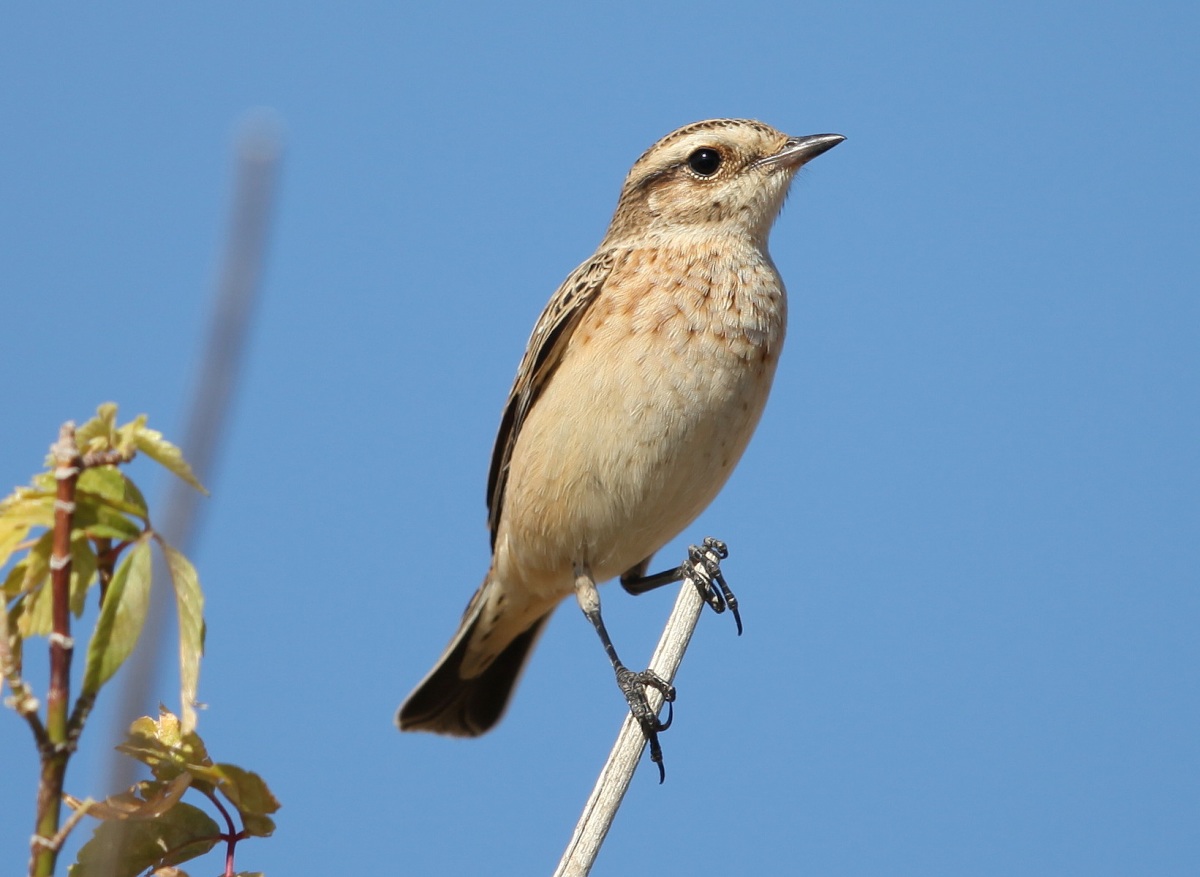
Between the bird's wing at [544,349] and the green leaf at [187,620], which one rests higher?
the bird's wing at [544,349]

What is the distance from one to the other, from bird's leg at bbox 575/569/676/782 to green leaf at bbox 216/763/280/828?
7.84 ft

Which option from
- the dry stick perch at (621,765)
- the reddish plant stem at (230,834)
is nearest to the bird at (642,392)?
the dry stick perch at (621,765)

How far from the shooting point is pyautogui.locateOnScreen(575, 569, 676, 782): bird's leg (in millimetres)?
5418

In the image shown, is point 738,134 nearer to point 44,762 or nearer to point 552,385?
point 552,385

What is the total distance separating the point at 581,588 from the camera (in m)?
7.33

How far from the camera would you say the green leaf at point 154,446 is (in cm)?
181

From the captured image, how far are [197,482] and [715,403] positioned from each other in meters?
5.06

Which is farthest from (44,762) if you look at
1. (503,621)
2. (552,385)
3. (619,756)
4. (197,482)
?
(503,621)

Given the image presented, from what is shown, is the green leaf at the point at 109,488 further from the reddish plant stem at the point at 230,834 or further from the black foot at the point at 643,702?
the black foot at the point at 643,702

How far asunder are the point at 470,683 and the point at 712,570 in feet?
7.38

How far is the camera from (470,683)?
833 cm

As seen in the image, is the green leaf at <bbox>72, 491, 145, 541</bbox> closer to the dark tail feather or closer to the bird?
the bird

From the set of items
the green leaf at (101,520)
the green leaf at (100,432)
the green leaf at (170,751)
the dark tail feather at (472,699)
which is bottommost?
the green leaf at (170,751)

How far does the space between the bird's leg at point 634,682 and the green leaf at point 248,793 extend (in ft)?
7.84
